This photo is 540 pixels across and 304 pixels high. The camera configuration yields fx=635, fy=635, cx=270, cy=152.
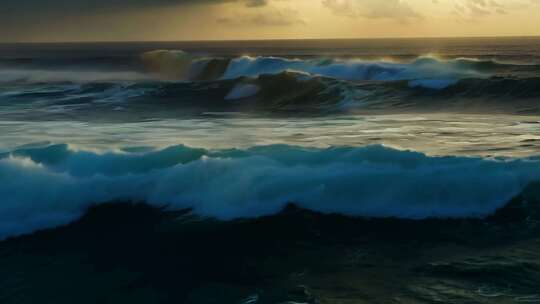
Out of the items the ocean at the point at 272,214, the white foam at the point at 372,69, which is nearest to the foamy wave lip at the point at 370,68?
the white foam at the point at 372,69

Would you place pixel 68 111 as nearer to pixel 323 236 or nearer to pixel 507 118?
pixel 507 118

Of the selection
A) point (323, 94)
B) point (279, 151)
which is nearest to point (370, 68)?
point (323, 94)

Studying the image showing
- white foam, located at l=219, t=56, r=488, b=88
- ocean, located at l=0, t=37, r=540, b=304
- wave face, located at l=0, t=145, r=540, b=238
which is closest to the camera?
ocean, located at l=0, t=37, r=540, b=304

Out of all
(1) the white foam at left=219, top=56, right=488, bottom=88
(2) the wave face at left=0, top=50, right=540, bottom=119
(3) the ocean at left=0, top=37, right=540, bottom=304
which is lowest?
(3) the ocean at left=0, top=37, right=540, bottom=304

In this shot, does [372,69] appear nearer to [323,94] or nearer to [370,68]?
[370,68]

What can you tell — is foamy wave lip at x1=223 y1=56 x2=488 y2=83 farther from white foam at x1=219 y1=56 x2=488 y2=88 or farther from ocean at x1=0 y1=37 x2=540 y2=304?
ocean at x1=0 y1=37 x2=540 y2=304

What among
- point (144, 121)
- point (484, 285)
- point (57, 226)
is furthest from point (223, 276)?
point (144, 121)

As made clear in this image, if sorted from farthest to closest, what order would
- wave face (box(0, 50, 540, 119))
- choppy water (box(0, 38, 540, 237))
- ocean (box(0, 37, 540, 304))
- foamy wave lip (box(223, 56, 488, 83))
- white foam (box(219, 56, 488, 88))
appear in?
1. foamy wave lip (box(223, 56, 488, 83))
2. white foam (box(219, 56, 488, 88))
3. wave face (box(0, 50, 540, 119))
4. choppy water (box(0, 38, 540, 237))
5. ocean (box(0, 37, 540, 304))

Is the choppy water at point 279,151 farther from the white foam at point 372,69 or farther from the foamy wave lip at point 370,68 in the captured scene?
the foamy wave lip at point 370,68

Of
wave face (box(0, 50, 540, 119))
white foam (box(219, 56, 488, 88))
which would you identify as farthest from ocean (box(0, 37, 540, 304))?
white foam (box(219, 56, 488, 88))

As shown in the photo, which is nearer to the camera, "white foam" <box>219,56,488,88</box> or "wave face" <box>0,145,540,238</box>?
"wave face" <box>0,145,540,238</box>
